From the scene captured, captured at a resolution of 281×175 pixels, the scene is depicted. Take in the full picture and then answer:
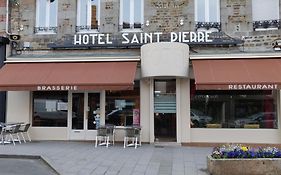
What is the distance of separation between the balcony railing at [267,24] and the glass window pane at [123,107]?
5.26 meters

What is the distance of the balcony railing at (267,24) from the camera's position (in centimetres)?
1365

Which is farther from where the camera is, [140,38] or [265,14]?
[140,38]

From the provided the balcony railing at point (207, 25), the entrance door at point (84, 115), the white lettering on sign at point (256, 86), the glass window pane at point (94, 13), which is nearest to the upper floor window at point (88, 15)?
the glass window pane at point (94, 13)

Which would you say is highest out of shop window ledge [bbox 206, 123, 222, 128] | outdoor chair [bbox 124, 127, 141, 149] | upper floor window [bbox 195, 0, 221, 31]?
upper floor window [bbox 195, 0, 221, 31]

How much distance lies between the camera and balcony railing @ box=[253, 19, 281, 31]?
1365 cm

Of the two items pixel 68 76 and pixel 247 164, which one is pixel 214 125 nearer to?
pixel 247 164

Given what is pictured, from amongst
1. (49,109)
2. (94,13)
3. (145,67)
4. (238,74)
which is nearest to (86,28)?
(94,13)

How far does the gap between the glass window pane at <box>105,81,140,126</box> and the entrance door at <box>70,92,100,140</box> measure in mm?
513

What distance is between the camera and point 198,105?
46.1ft

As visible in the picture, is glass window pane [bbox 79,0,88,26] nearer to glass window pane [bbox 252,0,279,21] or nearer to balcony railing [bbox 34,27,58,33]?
balcony railing [bbox 34,27,58,33]

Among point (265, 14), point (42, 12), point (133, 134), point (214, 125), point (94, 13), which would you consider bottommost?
point (133, 134)

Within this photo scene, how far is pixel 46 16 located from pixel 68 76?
138 inches

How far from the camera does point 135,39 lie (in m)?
14.2

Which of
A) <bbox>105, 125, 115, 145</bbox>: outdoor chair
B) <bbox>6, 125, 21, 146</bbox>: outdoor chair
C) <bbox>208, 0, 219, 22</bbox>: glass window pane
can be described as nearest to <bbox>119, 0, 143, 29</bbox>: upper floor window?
<bbox>208, 0, 219, 22</bbox>: glass window pane
